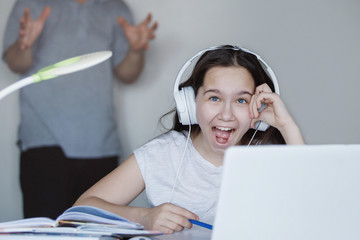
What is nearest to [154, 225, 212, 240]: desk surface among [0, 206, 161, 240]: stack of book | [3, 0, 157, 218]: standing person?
[0, 206, 161, 240]: stack of book

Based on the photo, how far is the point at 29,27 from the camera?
9.96ft

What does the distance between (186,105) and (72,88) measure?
4.96 feet

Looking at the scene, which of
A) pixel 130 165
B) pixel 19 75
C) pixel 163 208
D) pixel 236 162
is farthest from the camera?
pixel 19 75

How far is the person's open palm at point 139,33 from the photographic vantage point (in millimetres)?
3135

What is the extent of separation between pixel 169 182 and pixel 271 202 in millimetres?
994

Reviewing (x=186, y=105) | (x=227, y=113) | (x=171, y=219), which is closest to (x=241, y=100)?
(x=227, y=113)

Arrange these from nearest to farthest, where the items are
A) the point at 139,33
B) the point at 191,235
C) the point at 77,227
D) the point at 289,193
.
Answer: the point at 289,193 < the point at 77,227 < the point at 191,235 < the point at 139,33

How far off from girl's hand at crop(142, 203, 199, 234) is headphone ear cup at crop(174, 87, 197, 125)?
0.50m

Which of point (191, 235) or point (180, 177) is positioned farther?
point (180, 177)

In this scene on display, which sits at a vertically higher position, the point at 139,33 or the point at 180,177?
the point at 139,33

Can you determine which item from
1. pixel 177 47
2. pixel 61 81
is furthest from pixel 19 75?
pixel 177 47

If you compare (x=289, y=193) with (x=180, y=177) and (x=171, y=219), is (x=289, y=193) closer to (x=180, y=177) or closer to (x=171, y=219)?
(x=171, y=219)

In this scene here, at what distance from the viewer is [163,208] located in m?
1.20

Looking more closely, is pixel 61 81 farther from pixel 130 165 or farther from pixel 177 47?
pixel 130 165
